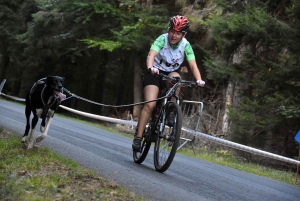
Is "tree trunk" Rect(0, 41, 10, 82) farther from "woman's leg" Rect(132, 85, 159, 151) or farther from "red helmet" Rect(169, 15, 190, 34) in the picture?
"red helmet" Rect(169, 15, 190, 34)

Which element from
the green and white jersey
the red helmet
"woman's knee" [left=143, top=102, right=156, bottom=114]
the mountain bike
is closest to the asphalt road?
the mountain bike

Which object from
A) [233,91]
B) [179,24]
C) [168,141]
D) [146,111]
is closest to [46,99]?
[146,111]

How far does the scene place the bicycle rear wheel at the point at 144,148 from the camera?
8.69m

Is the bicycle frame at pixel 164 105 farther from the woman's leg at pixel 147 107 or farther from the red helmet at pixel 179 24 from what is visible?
the red helmet at pixel 179 24

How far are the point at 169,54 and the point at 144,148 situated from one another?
143 cm

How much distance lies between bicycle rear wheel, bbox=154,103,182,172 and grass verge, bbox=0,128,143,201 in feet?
4.25

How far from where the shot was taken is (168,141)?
8.13 meters

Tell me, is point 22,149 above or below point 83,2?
below

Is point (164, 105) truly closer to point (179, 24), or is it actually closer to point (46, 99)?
point (179, 24)

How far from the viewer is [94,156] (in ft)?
30.8

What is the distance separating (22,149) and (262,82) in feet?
30.5

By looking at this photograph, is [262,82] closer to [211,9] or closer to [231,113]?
[231,113]

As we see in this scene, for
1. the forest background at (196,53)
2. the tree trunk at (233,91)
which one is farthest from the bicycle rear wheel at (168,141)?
the tree trunk at (233,91)

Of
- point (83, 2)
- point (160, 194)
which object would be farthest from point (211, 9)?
point (160, 194)
